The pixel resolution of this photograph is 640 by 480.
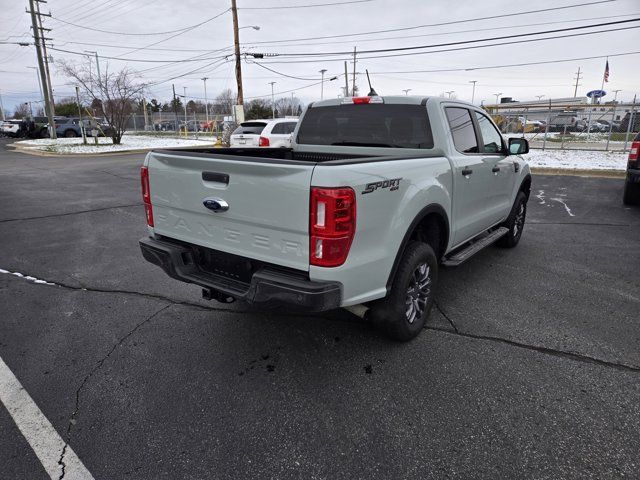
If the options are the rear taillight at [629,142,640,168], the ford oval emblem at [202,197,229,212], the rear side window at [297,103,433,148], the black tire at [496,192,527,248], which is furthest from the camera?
the rear taillight at [629,142,640,168]

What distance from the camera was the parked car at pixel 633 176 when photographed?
771 cm

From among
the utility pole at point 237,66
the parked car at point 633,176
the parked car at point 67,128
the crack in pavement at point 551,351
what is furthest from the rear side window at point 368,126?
the parked car at point 67,128

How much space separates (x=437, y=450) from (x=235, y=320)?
2.08 meters

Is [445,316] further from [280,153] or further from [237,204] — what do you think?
[280,153]

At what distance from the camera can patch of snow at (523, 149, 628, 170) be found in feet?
45.3

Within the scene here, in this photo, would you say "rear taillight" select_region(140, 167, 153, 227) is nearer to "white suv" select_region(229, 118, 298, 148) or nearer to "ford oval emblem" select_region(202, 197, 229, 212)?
"ford oval emblem" select_region(202, 197, 229, 212)

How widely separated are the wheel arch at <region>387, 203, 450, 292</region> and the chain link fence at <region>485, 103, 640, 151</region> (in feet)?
54.8

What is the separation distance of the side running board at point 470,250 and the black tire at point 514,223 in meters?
0.36

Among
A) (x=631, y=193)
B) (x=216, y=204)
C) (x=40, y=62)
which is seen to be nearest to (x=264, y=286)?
(x=216, y=204)

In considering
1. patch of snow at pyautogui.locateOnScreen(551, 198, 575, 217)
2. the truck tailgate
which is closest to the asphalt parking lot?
the truck tailgate

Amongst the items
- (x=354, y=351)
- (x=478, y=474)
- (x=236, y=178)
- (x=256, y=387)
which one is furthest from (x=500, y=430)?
(x=236, y=178)

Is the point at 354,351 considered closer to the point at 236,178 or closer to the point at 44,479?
the point at 236,178

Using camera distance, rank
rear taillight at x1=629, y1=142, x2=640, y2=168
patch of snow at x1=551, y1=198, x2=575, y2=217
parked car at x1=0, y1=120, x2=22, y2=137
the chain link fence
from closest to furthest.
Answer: rear taillight at x1=629, y1=142, x2=640, y2=168 < patch of snow at x1=551, y1=198, x2=575, y2=217 < the chain link fence < parked car at x1=0, y1=120, x2=22, y2=137

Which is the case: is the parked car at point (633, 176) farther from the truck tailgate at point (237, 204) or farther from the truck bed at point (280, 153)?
the truck tailgate at point (237, 204)
